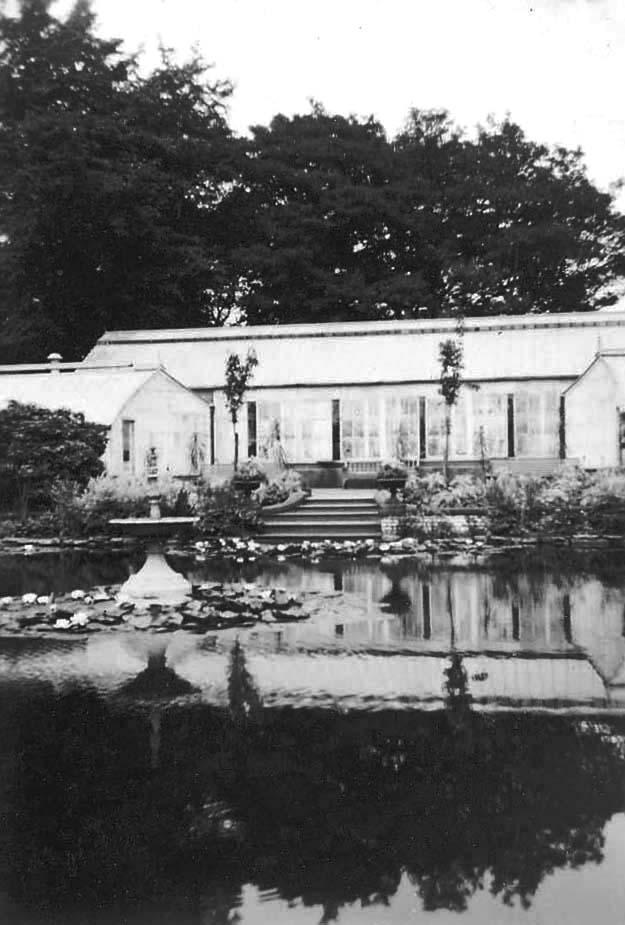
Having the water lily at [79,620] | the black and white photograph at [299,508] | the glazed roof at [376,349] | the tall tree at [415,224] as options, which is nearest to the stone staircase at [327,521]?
the black and white photograph at [299,508]

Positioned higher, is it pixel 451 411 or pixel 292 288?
pixel 292 288

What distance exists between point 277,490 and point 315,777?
15.5m

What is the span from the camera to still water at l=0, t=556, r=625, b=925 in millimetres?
3547

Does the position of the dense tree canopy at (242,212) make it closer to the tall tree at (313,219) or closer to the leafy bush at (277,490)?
the tall tree at (313,219)

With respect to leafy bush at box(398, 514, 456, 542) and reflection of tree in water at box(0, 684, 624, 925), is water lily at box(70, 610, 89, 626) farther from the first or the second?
leafy bush at box(398, 514, 456, 542)

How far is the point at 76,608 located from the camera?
32.0 ft

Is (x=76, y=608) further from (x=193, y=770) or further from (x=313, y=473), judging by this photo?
(x=313, y=473)

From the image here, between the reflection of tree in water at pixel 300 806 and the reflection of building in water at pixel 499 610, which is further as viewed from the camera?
the reflection of building in water at pixel 499 610

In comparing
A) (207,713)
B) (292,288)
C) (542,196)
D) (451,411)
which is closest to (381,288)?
(292,288)

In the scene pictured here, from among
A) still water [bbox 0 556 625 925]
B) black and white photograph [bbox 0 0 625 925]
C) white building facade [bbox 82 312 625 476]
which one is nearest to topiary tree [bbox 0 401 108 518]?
black and white photograph [bbox 0 0 625 925]

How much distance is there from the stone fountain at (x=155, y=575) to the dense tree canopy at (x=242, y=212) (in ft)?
89.3

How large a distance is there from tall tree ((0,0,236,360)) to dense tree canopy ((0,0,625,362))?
8 cm

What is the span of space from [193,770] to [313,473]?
20335 millimetres

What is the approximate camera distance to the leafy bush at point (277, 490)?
1959 centimetres
